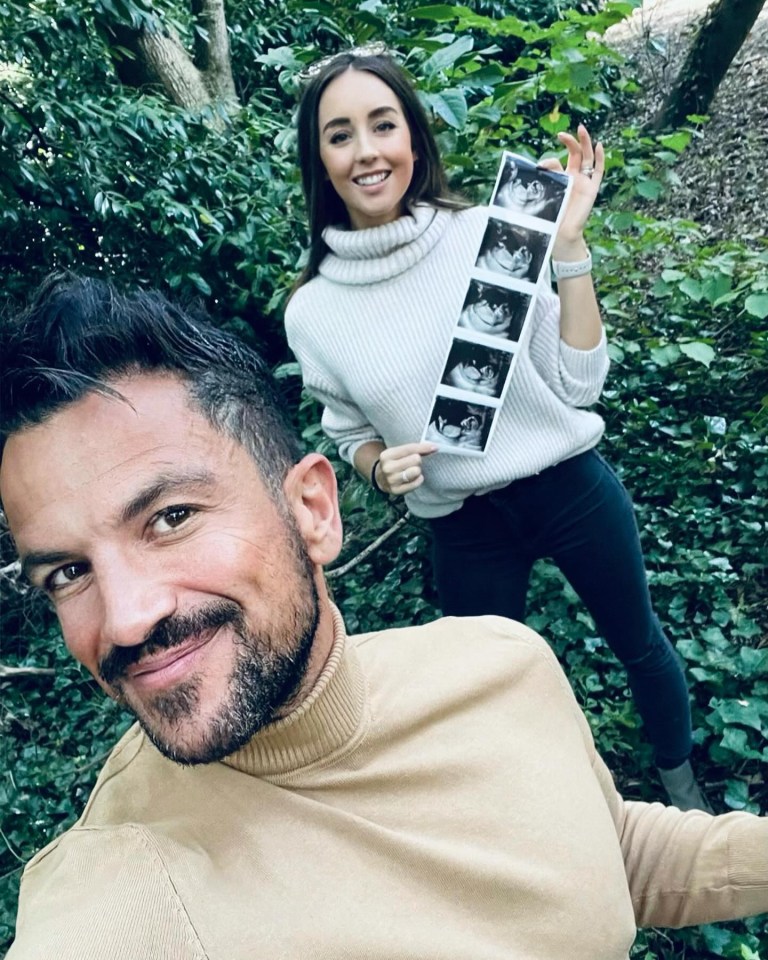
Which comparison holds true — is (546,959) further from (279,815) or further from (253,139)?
(253,139)

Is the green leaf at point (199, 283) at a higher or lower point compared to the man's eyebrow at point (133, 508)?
lower

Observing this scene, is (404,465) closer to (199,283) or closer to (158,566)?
(158,566)

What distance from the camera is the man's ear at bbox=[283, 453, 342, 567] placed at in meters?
1.21

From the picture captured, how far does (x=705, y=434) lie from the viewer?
3314mm

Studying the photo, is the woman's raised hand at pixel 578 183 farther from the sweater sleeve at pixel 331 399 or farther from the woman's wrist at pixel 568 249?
the sweater sleeve at pixel 331 399

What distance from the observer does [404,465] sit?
1813 mm

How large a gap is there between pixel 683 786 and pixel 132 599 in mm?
1914

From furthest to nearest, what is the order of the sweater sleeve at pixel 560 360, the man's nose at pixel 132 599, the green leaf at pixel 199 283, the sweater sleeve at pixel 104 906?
the green leaf at pixel 199 283 < the sweater sleeve at pixel 560 360 < the man's nose at pixel 132 599 < the sweater sleeve at pixel 104 906

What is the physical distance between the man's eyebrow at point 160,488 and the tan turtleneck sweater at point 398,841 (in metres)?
0.34

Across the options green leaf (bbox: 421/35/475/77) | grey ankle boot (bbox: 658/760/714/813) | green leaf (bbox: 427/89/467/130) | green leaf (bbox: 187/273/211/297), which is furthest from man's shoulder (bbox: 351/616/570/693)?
green leaf (bbox: 187/273/211/297)

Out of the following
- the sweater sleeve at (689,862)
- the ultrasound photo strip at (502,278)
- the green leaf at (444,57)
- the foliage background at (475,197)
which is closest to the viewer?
the sweater sleeve at (689,862)

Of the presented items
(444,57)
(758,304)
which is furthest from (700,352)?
(444,57)

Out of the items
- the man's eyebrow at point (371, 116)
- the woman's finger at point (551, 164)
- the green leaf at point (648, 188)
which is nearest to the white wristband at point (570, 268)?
the woman's finger at point (551, 164)

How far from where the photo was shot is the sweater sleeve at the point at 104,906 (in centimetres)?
82
